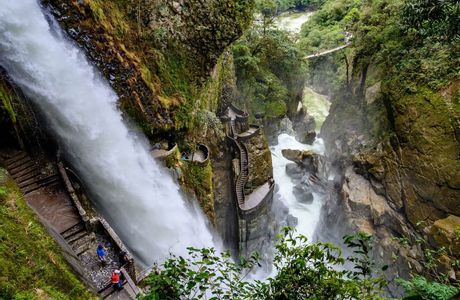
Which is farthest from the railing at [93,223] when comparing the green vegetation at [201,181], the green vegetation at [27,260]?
the green vegetation at [201,181]

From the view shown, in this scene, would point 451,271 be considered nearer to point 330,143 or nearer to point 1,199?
point 330,143

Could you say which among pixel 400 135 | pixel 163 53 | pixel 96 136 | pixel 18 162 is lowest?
pixel 400 135

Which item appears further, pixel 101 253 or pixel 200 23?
pixel 200 23

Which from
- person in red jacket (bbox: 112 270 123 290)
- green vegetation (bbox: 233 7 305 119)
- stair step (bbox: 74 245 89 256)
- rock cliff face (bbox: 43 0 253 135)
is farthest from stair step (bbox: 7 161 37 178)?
green vegetation (bbox: 233 7 305 119)

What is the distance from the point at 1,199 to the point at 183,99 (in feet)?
29.6

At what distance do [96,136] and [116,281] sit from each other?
5.21m

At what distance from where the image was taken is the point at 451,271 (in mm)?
14602

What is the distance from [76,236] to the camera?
9961 millimetres

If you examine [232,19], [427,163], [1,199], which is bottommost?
[427,163]

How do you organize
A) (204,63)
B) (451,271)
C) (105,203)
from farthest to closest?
(204,63)
(451,271)
(105,203)

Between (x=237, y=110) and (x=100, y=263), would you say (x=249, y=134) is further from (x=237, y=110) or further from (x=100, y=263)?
(x=100, y=263)

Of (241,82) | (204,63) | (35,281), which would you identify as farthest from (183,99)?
(241,82)

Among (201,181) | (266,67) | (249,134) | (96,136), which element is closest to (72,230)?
(96,136)

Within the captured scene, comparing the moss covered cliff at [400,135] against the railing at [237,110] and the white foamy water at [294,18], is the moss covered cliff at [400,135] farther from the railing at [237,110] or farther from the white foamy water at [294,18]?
the white foamy water at [294,18]
